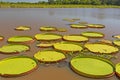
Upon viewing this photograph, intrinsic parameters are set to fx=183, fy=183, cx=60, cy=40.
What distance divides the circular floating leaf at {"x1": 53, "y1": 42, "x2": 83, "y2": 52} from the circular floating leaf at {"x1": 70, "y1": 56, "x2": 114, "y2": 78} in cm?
44

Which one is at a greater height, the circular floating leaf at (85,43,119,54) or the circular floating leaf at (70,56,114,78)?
the circular floating leaf at (85,43,119,54)

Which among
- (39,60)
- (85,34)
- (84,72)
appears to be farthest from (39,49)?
(85,34)

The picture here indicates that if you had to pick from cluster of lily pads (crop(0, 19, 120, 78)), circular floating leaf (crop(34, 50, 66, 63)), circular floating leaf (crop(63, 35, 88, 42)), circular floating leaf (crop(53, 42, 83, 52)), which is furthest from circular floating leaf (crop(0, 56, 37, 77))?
circular floating leaf (crop(63, 35, 88, 42))

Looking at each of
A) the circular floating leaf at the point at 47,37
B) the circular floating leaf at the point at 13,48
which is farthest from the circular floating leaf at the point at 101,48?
the circular floating leaf at the point at 13,48

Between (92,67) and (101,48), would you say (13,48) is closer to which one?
(92,67)

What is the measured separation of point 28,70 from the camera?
2949mm

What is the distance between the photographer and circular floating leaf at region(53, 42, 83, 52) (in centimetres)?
391

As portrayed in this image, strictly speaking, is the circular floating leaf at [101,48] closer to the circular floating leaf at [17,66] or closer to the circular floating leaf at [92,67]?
the circular floating leaf at [92,67]

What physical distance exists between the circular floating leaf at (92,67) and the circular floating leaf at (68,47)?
0.44 metres

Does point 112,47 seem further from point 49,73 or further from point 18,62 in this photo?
point 18,62

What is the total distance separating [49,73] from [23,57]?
2.33 feet

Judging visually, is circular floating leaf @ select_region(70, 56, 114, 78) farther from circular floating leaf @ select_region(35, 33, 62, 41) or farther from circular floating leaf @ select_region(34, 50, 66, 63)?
circular floating leaf @ select_region(35, 33, 62, 41)

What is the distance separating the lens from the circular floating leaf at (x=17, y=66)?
113 inches

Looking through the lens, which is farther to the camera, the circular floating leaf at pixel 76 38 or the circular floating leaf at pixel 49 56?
the circular floating leaf at pixel 76 38
